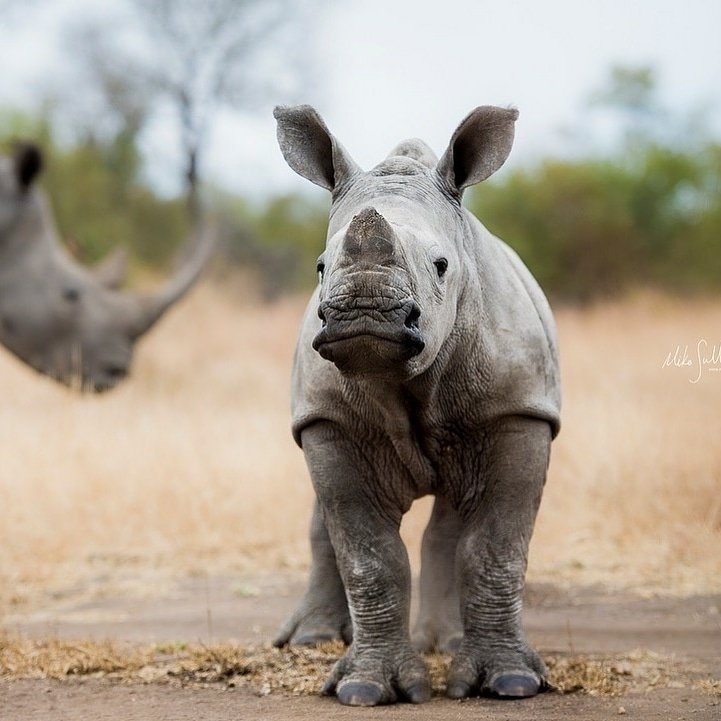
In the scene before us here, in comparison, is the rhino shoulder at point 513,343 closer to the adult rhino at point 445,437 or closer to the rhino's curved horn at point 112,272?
the adult rhino at point 445,437

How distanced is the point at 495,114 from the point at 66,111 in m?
22.3

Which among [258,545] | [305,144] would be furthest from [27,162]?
[305,144]

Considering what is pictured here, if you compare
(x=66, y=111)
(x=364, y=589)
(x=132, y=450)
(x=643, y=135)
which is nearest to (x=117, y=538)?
(x=132, y=450)

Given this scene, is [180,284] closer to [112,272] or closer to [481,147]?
[112,272]

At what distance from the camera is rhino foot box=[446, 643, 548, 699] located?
15.9 feet

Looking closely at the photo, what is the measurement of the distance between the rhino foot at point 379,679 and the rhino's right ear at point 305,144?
1629 mm

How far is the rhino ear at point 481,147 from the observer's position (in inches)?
193

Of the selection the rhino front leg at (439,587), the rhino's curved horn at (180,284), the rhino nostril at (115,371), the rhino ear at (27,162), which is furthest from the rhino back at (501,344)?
the rhino's curved horn at (180,284)

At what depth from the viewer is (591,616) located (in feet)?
21.7

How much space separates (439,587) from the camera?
5949 millimetres

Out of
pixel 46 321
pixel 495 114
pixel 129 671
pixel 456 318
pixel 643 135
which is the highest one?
pixel 643 135

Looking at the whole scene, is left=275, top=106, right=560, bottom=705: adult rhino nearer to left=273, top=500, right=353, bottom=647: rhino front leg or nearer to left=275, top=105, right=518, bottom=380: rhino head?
left=275, top=105, right=518, bottom=380: rhino head

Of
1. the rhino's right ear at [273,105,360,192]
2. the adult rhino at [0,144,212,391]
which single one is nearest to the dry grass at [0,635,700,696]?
the rhino's right ear at [273,105,360,192]

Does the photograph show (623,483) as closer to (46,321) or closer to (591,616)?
(591,616)
